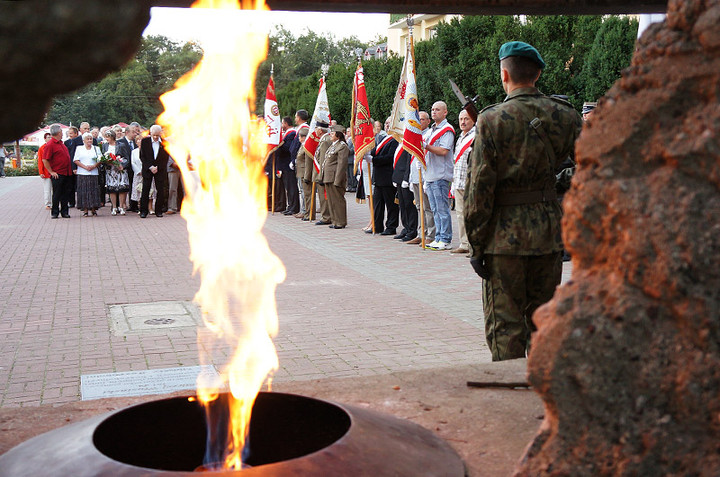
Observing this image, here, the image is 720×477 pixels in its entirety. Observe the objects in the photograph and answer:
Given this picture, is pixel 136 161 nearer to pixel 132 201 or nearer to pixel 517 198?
pixel 132 201

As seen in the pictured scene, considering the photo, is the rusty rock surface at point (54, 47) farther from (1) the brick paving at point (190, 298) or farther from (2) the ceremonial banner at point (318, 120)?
(2) the ceremonial banner at point (318, 120)

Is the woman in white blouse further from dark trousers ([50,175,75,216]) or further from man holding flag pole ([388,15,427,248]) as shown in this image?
man holding flag pole ([388,15,427,248])

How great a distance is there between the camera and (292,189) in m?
18.5

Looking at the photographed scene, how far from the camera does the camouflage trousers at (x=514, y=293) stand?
4258mm

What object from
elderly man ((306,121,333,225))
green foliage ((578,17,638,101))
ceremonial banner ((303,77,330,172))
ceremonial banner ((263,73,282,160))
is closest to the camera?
elderly man ((306,121,333,225))

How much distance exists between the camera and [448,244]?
12.0m

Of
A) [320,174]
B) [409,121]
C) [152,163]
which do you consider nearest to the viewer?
[409,121]

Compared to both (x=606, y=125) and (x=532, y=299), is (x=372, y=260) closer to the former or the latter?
(x=532, y=299)

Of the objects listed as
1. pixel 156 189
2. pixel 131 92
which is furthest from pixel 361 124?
pixel 131 92

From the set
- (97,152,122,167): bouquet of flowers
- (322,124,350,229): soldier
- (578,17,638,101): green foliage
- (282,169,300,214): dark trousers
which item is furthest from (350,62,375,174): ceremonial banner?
(97,152,122,167): bouquet of flowers

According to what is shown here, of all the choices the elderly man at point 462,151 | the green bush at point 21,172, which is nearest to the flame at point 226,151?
the elderly man at point 462,151

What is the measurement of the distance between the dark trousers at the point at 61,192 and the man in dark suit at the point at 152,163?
5.36 ft

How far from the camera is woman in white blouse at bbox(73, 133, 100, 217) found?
17.2 metres

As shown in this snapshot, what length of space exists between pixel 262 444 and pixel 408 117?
950cm
